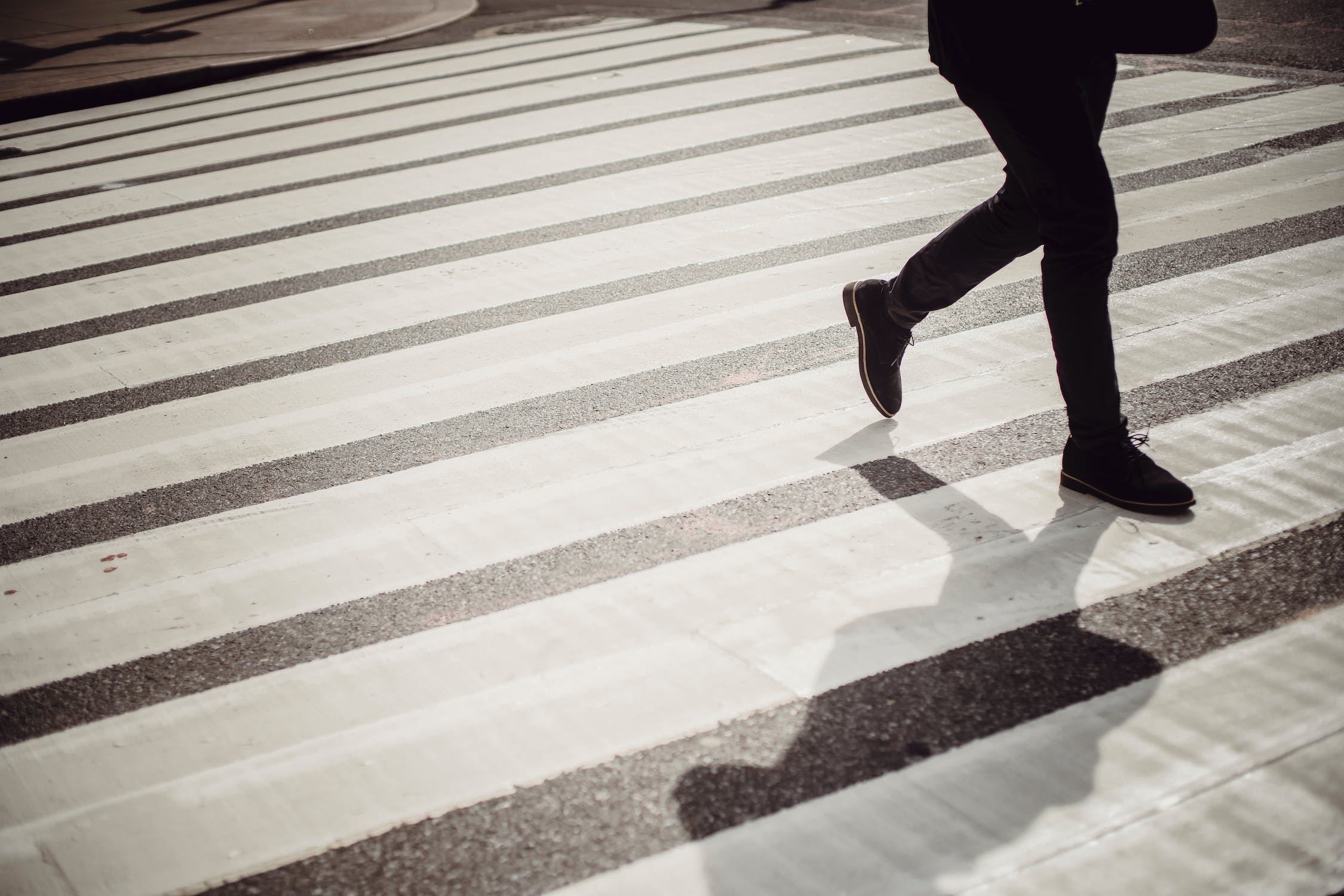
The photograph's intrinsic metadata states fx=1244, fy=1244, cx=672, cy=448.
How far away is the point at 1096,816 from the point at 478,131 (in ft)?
23.0

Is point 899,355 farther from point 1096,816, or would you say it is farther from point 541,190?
point 541,190

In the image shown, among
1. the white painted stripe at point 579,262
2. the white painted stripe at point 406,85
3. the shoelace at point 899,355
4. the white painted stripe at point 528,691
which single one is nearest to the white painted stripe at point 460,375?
the white painted stripe at point 579,262

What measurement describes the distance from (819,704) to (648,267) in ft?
10.4

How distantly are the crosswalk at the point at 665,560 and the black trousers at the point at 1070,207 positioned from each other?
33cm

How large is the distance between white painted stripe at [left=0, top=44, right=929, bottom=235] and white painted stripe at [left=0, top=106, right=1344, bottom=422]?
5.35 ft

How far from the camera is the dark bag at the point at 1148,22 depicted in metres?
2.76

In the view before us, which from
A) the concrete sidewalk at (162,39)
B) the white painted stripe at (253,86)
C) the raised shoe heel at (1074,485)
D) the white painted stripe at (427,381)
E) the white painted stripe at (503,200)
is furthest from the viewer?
the concrete sidewalk at (162,39)

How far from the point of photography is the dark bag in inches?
109

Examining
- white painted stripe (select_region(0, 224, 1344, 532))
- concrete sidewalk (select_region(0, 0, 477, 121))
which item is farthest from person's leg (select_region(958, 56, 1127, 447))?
concrete sidewalk (select_region(0, 0, 477, 121))

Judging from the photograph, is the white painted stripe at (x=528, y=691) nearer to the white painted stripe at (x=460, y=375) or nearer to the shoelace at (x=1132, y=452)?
the shoelace at (x=1132, y=452)

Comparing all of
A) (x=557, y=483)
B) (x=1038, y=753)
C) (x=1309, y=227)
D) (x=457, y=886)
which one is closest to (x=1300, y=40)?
(x=1309, y=227)

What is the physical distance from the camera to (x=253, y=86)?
11367mm

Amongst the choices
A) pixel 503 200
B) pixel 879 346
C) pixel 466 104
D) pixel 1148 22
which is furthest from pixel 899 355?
pixel 466 104

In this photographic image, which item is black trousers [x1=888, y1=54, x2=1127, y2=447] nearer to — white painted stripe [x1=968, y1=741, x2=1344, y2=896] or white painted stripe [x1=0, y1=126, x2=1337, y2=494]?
white painted stripe [x1=968, y1=741, x2=1344, y2=896]
